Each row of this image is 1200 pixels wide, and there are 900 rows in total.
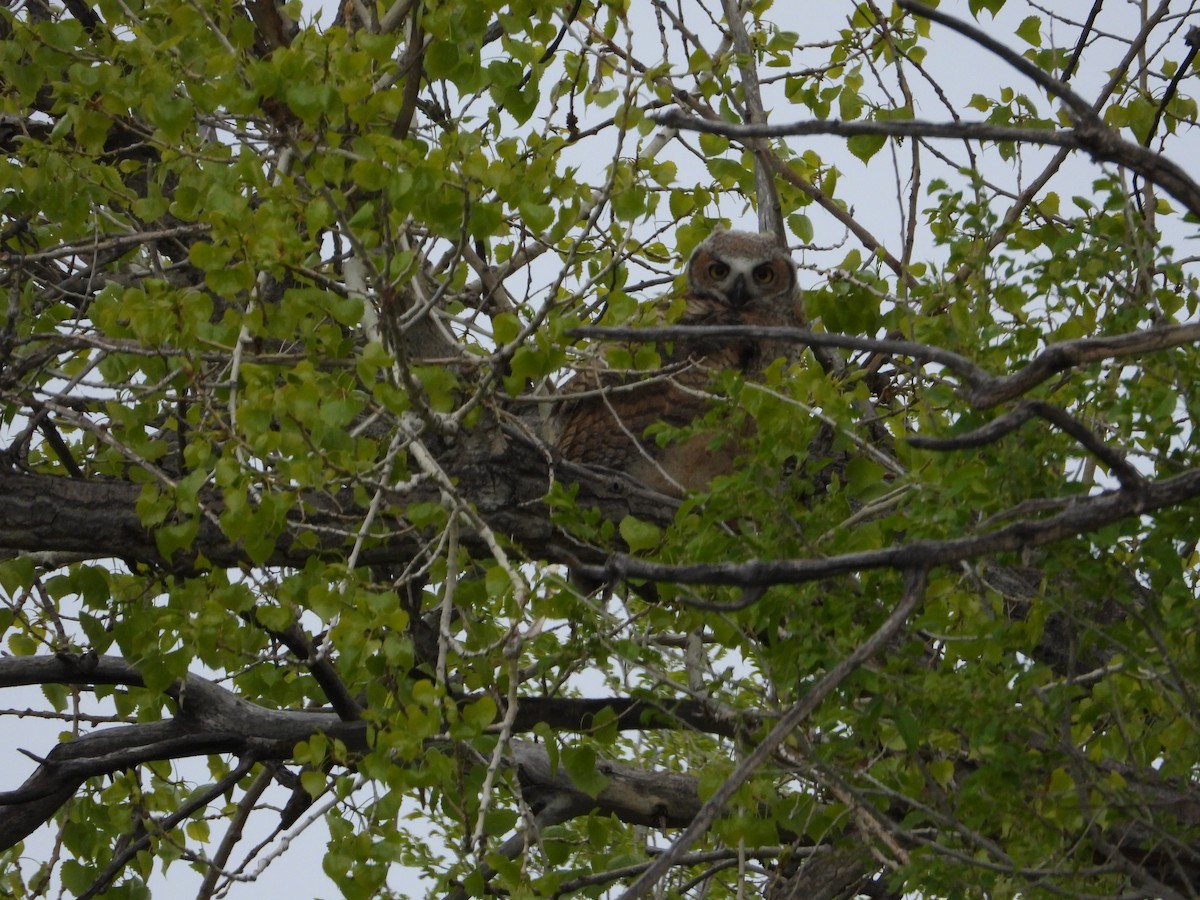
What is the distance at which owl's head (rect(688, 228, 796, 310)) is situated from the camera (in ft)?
22.8

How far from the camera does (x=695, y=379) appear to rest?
5801 mm

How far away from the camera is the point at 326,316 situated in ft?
13.4

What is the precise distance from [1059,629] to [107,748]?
322 centimetres

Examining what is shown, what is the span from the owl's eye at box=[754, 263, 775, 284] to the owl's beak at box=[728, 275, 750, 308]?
0.13 metres

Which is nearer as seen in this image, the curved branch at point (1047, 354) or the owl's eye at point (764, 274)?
the curved branch at point (1047, 354)

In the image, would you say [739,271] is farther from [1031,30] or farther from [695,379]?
[1031,30]

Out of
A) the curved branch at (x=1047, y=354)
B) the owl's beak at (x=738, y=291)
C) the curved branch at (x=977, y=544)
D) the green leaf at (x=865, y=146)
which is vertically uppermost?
the owl's beak at (x=738, y=291)

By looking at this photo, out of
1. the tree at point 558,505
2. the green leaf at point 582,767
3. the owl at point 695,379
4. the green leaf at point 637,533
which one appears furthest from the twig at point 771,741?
the owl at point 695,379

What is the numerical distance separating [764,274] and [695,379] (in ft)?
4.81

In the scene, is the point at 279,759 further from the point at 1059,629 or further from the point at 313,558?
the point at 1059,629

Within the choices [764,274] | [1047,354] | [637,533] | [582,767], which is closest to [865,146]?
[637,533]

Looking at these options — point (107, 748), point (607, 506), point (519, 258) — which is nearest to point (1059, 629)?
point (607, 506)

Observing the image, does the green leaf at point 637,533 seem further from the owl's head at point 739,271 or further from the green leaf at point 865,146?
the owl's head at point 739,271

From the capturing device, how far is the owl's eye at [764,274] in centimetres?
702
